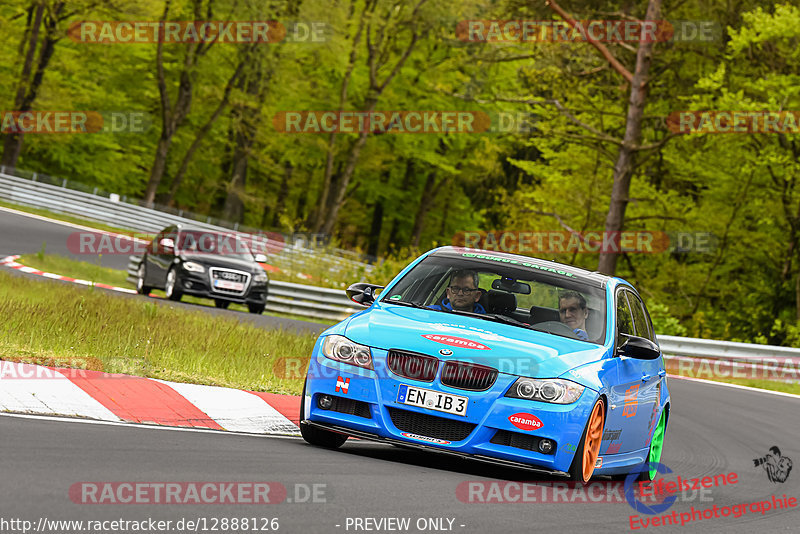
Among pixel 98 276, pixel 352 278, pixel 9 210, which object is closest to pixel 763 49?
pixel 352 278

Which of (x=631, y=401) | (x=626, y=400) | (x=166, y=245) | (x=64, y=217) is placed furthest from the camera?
(x=64, y=217)

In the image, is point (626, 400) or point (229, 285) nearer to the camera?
point (626, 400)

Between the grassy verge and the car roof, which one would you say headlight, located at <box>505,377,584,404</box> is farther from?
the grassy verge

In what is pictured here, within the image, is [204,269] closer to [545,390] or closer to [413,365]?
[413,365]

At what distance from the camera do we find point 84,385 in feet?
28.9

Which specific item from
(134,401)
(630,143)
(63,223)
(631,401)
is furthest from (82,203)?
(631,401)

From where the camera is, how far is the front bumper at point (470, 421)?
7.51 metres

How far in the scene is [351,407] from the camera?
784 centimetres

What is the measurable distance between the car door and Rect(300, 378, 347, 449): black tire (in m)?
1.87

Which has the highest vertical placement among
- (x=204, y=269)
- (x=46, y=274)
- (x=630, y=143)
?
(x=630, y=143)

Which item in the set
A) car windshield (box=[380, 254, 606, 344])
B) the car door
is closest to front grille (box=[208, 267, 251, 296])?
car windshield (box=[380, 254, 606, 344])

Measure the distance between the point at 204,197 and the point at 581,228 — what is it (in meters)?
36.9

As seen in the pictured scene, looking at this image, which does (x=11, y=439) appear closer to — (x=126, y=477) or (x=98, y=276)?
(x=126, y=477)

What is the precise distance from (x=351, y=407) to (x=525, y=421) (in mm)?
Answer: 1162
